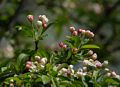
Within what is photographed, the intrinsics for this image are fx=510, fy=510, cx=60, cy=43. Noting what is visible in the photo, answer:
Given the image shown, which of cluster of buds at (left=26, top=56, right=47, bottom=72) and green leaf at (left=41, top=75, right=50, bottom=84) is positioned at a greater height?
cluster of buds at (left=26, top=56, right=47, bottom=72)

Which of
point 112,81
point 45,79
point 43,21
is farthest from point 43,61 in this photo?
point 112,81

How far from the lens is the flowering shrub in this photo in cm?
241

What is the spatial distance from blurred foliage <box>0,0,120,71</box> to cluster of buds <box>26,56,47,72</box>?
7.65 ft

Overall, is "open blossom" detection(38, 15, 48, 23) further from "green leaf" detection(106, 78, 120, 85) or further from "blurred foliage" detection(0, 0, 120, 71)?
"blurred foliage" detection(0, 0, 120, 71)

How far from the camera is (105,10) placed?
25.0ft

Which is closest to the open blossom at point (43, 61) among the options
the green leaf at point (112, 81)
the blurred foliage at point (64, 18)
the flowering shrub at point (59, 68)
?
the flowering shrub at point (59, 68)

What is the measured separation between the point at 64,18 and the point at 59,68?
3.71m

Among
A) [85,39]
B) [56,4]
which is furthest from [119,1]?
[85,39]

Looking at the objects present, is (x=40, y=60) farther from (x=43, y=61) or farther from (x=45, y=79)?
(x=45, y=79)

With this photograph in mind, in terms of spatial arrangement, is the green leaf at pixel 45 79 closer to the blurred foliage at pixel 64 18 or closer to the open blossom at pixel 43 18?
the open blossom at pixel 43 18

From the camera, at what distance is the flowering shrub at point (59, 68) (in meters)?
2.41

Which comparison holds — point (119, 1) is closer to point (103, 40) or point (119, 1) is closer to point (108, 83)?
point (103, 40)

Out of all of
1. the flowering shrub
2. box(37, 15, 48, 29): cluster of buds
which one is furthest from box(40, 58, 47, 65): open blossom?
box(37, 15, 48, 29): cluster of buds

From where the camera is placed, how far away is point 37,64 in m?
2.46
